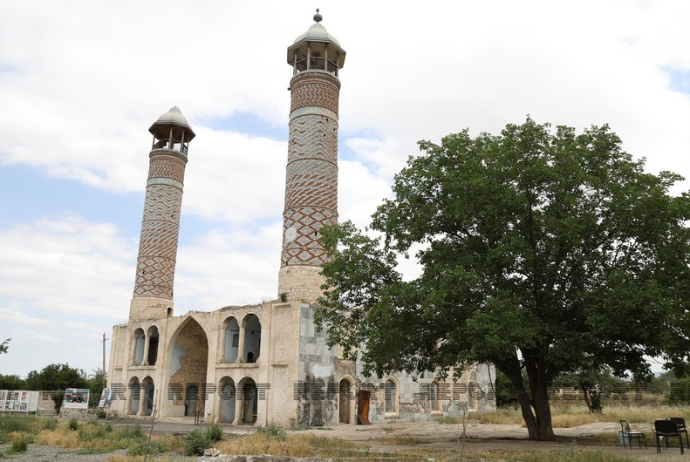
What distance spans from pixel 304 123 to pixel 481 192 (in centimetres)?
1354

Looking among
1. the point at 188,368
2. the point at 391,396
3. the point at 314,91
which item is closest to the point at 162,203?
the point at 188,368

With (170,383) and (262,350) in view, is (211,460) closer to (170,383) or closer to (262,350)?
(262,350)

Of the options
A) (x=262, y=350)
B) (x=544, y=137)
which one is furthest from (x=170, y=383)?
(x=544, y=137)

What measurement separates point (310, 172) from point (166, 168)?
35.3 ft

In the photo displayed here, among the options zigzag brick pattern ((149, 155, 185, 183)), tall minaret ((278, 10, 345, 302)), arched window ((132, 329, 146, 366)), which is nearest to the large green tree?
tall minaret ((278, 10, 345, 302))

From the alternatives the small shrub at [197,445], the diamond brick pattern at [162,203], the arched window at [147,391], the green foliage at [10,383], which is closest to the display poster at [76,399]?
the arched window at [147,391]

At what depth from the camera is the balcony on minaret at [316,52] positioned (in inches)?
998

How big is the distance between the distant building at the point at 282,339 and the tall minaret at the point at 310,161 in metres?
0.05

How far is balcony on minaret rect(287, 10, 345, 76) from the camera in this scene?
83.1ft

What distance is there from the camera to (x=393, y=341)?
12266 mm

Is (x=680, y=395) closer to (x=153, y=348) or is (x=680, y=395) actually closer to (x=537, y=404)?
(x=537, y=404)

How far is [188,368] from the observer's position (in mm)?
26703

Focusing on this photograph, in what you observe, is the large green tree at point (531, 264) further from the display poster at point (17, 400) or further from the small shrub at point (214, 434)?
the display poster at point (17, 400)

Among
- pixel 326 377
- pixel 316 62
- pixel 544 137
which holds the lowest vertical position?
pixel 326 377
